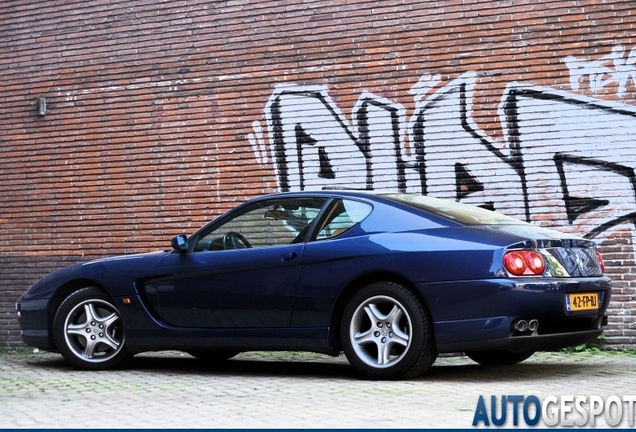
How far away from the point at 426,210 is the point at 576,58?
3.51 meters

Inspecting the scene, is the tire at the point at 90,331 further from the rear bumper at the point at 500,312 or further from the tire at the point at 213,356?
the rear bumper at the point at 500,312

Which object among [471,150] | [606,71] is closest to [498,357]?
[471,150]

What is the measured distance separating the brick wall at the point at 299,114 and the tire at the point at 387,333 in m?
3.51

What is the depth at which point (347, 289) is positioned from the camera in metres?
7.52

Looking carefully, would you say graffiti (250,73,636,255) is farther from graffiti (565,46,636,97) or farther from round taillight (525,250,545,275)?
round taillight (525,250,545,275)

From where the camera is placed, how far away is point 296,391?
6875 mm

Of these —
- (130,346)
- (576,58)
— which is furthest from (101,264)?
(576,58)

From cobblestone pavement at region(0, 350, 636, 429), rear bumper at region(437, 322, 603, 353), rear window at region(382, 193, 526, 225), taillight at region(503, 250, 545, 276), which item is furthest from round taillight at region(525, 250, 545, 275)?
cobblestone pavement at region(0, 350, 636, 429)

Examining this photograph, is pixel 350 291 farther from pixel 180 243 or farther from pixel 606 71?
pixel 606 71

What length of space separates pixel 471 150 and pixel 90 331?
4275mm

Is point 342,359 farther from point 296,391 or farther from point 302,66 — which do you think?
point 302,66

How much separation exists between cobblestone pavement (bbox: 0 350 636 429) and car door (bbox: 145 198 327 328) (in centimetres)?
47

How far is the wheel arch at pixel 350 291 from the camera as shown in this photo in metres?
7.34

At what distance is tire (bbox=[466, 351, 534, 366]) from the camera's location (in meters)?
8.23
